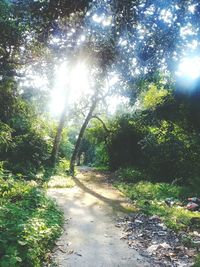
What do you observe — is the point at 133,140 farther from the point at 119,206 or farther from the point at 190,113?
the point at 190,113

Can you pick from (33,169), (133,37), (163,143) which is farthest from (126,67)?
(33,169)

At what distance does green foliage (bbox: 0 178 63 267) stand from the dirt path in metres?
0.39

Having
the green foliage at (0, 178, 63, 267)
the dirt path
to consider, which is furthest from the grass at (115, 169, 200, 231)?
the green foliage at (0, 178, 63, 267)

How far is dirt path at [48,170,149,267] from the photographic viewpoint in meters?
7.03

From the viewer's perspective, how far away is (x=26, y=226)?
6.80 m

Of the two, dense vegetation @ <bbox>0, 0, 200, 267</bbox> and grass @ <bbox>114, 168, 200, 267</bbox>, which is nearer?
dense vegetation @ <bbox>0, 0, 200, 267</bbox>

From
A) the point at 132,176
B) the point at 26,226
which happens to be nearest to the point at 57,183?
the point at 132,176

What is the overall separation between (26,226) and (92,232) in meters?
2.75

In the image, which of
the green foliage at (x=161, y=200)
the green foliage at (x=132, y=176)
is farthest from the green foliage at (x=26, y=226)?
the green foliage at (x=132, y=176)

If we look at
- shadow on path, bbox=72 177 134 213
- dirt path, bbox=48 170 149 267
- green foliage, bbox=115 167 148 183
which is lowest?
dirt path, bbox=48 170 149 267

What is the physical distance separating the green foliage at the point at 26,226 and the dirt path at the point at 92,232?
39cm

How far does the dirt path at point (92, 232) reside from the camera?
703 cm

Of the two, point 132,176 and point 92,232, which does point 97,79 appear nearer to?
point 92,232

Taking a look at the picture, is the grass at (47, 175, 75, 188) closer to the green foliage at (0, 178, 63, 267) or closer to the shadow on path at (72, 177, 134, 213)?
the shadow on path at (72, 177, 134, 213)
